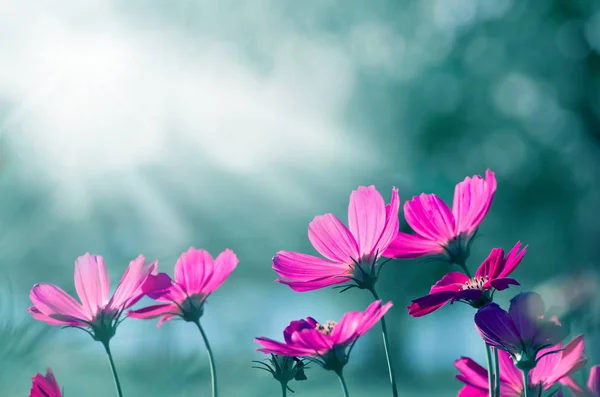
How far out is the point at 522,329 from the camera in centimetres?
34

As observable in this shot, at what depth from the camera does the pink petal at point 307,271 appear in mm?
379

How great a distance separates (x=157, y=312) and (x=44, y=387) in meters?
0.08

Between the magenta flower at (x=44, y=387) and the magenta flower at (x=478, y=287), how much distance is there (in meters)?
0.21

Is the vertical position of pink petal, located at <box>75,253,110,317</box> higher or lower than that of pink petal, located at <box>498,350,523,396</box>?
higher

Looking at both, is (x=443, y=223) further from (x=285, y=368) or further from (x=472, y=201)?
(x=285, y=368)

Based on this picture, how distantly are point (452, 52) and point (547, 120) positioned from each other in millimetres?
1173

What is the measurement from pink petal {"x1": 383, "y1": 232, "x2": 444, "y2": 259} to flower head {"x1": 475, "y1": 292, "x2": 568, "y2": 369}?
3.1 inches

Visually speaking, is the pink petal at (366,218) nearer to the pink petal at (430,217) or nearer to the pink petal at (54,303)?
the pink petal at (430,217)

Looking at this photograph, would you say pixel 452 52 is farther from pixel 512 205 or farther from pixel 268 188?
pixel 268 188

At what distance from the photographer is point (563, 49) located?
5914mm

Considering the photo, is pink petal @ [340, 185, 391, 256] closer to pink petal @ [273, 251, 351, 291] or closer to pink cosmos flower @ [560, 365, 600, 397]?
pink petal @ [273, 251, 351, 291]

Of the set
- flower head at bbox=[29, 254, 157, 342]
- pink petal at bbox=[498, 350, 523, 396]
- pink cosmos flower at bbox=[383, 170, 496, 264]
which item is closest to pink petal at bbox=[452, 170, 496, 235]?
pink cosmos flower at bbox=[383, 170, 496, 264]

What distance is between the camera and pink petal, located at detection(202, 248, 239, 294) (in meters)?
0.41

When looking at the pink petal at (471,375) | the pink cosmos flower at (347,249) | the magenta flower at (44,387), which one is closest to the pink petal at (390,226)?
the pink cosmos flower at (347,249)
